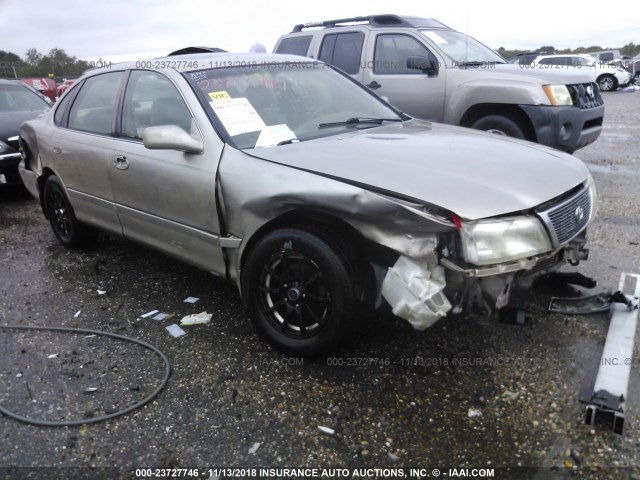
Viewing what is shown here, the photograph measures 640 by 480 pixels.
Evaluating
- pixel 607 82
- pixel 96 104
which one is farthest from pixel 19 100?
pixel 607 82

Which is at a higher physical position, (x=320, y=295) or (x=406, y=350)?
(x=320, y=295)

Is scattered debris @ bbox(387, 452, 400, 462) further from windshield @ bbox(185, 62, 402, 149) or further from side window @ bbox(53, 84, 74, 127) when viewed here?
side window @ bbox(53, 84, 74, 127)

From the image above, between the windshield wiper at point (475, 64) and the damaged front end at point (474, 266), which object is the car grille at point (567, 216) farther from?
the windshield wiper at point (475, 64)

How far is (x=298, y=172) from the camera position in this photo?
9.09 ft

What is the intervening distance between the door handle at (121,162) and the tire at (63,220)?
1090 mm

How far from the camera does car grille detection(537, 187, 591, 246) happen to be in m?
2.54

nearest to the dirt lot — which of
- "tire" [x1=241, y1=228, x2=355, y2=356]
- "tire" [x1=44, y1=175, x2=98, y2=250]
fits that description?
"tire" [x1=241, y1=228, x2=355, y2=356]

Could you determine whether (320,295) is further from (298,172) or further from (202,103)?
(202,103)

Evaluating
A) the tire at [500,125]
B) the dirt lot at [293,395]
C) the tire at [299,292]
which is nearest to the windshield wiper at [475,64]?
the tire at [500,125]

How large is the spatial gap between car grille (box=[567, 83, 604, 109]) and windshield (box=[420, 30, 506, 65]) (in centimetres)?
117

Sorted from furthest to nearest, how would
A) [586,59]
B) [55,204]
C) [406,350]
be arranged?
[586,59], [55,204], [406,350]

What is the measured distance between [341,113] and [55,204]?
2.84 meters

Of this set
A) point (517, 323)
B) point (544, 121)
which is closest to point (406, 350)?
point (517, 323)

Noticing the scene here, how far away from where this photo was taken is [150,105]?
3.73 m
